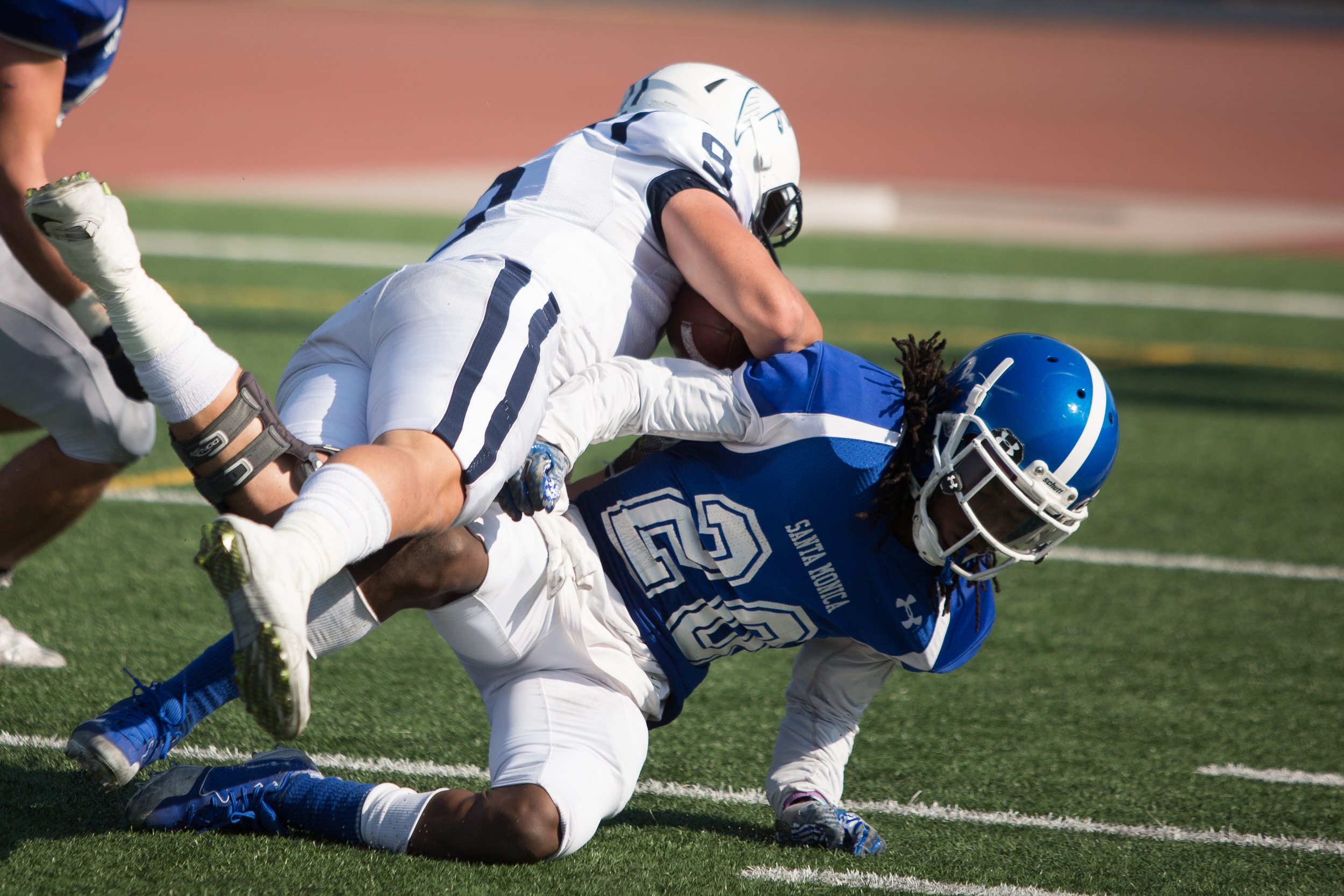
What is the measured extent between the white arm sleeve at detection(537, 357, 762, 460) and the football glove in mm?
747

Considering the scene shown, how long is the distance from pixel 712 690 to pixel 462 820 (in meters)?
1.25

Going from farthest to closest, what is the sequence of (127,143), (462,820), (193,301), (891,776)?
(127,143), (193,301), (891,776), (462,820)

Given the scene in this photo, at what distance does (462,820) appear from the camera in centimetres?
237

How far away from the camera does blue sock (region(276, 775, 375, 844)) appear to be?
7.99 feet

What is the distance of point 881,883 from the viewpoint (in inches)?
98.3

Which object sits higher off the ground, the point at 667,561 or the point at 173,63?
the point at 667,561

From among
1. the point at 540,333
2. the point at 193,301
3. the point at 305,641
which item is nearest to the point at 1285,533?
the point at 540,333

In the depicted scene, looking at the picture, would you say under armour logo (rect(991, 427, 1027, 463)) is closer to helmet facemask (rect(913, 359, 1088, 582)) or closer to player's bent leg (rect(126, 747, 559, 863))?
helmet facemask (rect(913, 359, 1088, 582))

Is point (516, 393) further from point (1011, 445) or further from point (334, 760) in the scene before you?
point (334, 760)

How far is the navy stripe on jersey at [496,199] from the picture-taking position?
110 inches

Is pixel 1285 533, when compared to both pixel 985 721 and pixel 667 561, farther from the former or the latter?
pixel 667 561

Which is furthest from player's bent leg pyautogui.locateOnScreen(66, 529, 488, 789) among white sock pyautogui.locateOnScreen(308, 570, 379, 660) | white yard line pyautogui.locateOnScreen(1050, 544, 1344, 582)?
white yard line pyautogui.locateOnScreen(1050, 544, 1344, 582)

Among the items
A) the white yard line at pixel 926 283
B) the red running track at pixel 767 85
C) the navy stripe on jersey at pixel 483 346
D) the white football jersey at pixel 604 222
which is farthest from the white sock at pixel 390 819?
the red running track at pixel 767 85

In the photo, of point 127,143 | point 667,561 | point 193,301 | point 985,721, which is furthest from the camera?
point 127,143
